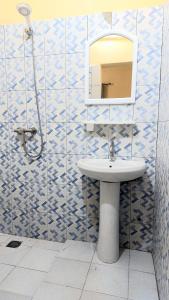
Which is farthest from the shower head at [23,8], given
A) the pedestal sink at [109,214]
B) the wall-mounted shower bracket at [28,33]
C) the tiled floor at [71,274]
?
the tiled floor at [71,274]

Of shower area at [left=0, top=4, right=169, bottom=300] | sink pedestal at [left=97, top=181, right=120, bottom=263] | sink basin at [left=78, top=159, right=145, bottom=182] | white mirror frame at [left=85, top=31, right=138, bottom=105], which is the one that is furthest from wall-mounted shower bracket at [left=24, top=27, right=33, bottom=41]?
sink pedestal at [left=97, top=181, right=120, bottom=263]

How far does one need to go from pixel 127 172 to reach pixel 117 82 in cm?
73

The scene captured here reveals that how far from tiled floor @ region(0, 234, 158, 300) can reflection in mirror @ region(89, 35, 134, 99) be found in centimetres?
129

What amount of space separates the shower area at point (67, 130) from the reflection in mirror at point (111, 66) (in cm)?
8

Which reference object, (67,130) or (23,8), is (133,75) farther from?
(23,8)

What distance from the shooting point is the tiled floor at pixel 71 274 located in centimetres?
130

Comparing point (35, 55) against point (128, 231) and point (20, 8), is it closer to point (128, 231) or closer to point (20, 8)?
point (20, 8)

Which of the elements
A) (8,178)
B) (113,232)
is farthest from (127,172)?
(8,178)

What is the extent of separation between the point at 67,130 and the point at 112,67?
24.2 inches

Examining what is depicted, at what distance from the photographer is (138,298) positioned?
4.15 feet

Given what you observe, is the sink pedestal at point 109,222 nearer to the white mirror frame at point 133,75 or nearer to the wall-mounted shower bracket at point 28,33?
the white mirror frame at point 133,75

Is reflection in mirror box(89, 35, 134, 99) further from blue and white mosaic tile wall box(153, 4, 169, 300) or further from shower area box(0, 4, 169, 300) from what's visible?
blue and white mosaic tile wall box(153, 4, 169, 300)

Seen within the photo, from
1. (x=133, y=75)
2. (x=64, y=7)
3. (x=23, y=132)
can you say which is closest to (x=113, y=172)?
(x=133, y=75)

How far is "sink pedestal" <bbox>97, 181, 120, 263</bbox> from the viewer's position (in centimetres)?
153
